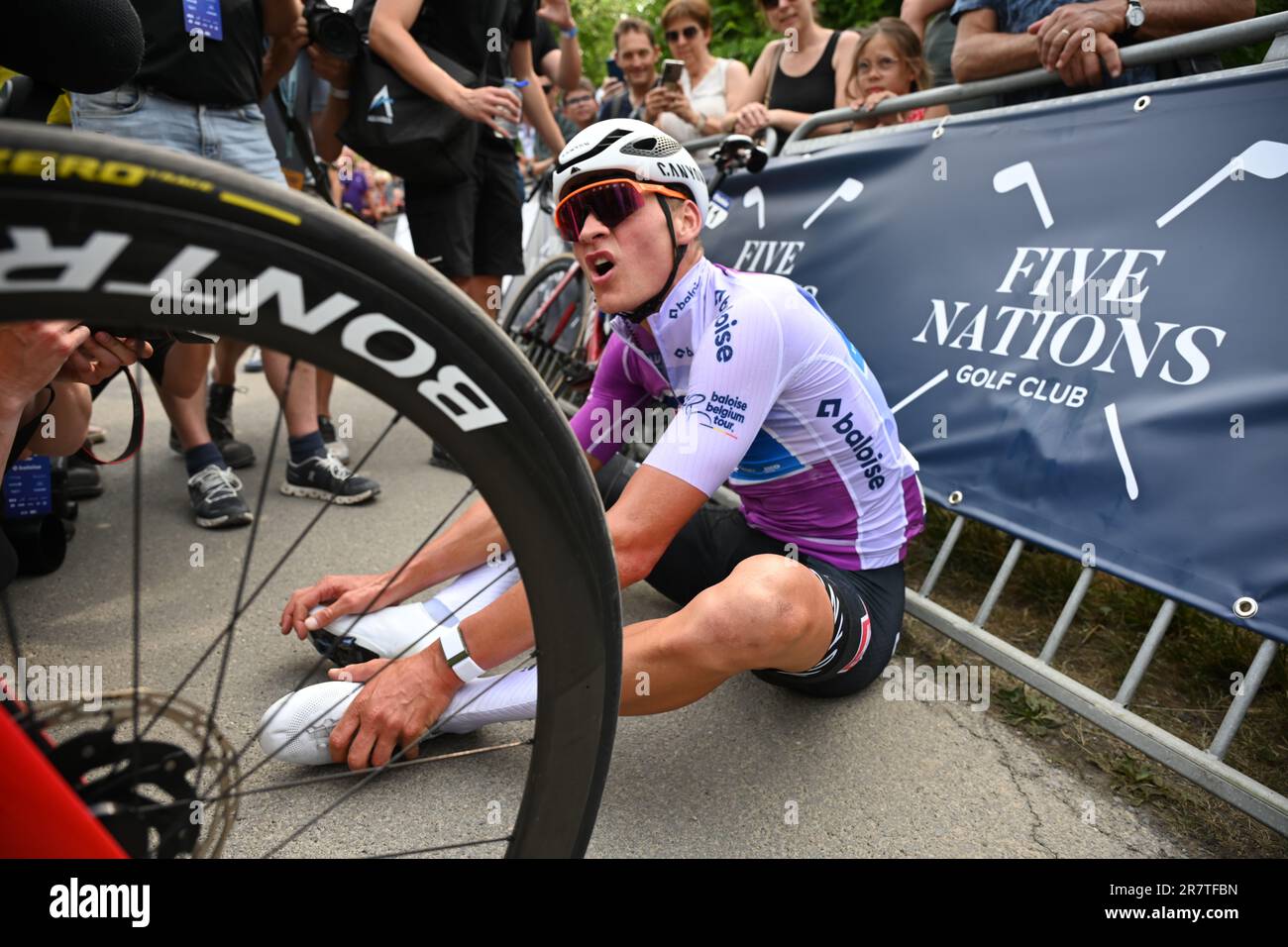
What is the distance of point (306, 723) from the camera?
71.1 inches

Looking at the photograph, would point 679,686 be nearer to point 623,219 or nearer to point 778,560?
point 778,560

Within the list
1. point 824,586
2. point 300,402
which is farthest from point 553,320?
point 824,586

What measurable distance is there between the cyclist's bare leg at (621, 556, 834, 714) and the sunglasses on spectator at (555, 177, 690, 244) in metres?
0.92

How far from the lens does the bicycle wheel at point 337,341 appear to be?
Answer: 29.7 inches

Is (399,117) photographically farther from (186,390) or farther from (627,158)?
(627,158)

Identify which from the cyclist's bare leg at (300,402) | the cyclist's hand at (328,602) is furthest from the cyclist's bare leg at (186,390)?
the cyclist's hand at (328,602)

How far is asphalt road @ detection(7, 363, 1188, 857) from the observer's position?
1786mm

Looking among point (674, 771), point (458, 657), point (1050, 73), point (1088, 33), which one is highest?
point (1088, 33)

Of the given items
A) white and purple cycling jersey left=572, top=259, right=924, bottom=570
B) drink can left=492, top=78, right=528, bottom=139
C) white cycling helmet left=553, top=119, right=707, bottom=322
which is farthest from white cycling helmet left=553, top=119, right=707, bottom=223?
drink can left=492, top=78, right=528, bottom=139

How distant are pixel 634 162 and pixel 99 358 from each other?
4.04 feet

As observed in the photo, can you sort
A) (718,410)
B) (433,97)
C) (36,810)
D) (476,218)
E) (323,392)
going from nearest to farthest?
(36,810) → (718,410) → (433,97) → (476,218) → (323,392)

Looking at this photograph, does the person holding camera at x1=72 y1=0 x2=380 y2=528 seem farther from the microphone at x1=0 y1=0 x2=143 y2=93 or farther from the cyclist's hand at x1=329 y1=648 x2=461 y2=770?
the microphone at x1=0 y1=0 x2=143 y2=93

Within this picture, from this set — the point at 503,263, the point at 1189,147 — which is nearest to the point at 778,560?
the point at 1189,147

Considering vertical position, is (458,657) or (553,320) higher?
(458,657)
